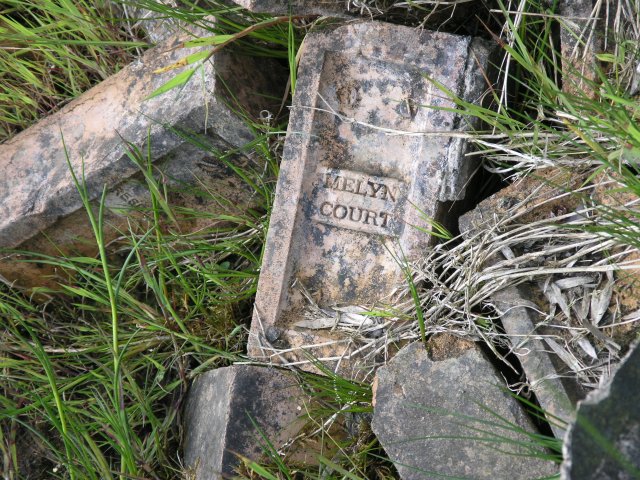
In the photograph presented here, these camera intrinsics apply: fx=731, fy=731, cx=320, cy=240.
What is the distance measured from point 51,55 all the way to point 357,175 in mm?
1324

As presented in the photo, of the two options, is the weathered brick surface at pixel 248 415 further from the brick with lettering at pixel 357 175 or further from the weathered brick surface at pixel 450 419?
the weathered brick surface at pixel 450 419

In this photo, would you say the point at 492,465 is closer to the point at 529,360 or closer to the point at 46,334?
the point at 529,360

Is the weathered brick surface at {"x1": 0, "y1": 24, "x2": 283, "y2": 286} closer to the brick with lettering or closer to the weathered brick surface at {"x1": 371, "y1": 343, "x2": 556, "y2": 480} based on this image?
the brick with lettering

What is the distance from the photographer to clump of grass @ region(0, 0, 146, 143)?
8.75ft

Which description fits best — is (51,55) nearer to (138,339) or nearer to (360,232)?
(138,339)

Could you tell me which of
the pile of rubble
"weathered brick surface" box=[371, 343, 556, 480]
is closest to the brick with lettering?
the pile of rubble

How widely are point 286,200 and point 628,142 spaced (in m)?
0.99

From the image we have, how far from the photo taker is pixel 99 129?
2.51 meters

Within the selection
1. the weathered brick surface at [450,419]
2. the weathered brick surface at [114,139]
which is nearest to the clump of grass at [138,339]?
the weathered brick surface at [114,139]

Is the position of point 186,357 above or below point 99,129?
below

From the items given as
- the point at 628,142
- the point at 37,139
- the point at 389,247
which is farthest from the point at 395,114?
the point at 37,139

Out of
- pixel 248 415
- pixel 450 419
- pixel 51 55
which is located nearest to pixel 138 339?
pixel 248 415

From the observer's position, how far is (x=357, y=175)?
2225 millimetres

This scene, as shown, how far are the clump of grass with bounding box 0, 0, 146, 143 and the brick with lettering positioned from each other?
0.83m
